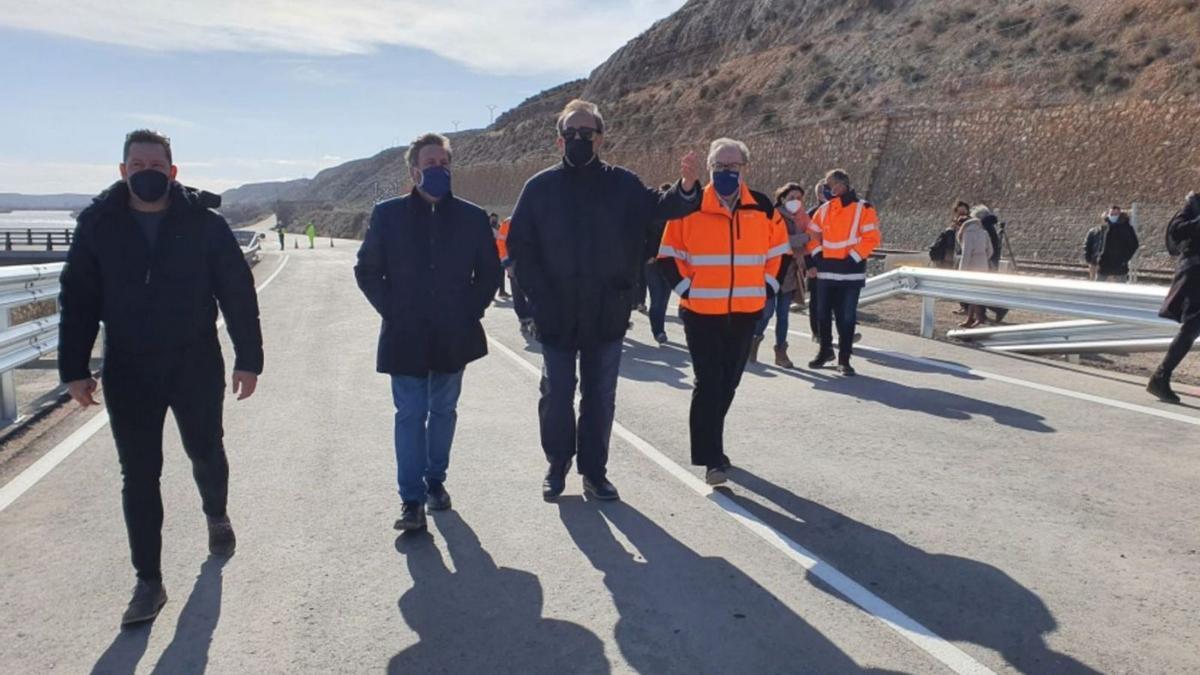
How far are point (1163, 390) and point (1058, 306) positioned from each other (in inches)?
108

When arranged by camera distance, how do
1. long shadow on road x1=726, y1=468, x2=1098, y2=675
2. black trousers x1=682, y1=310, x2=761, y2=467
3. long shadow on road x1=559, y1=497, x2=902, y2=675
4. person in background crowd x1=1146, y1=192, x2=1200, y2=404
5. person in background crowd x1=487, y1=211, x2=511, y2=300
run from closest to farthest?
long shadow on road x1=559, y1=497, x2=902, y2=675
long shadow on road x1=726, y1=468, x2=1098, y2=675
person in background crowd x1=487, y1=211, x2=511, y2=300
black trousers x1=682, y1=310, x2=761, y2=467
person in background crowd x1=1146, y1=192, x2=1200, y2=404

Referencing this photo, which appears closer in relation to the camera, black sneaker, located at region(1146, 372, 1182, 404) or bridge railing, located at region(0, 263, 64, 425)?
bridge railing, located at region(0, 263, 64, 425)

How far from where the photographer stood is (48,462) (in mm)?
6613

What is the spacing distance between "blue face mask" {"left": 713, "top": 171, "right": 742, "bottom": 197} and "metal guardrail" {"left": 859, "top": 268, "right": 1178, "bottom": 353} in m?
5.74

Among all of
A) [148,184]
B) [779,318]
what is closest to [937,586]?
[148,184]

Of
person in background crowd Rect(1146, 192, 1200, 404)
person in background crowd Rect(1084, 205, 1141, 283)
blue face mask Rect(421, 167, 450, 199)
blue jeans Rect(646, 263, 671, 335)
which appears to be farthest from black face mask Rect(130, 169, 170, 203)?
person in background crowd Rect(1084, 205, 1141, 283)

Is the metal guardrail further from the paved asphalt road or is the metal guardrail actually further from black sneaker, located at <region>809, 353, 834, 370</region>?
black sneaker, located at <region>809, 353, 834, 370</region>

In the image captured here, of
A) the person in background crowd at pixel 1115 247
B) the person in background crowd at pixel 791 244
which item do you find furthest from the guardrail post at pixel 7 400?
the person in background crowd at pixel 1115 247

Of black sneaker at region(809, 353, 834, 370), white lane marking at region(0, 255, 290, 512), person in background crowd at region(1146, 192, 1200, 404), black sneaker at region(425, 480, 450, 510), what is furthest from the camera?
black sneaker at region(809, 353, 834, 370)

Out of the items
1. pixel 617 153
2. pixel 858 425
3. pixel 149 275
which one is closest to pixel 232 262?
pixel 149 275

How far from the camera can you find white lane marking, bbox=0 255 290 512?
5891mm

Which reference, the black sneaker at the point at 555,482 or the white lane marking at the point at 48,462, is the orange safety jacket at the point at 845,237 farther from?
the white lane marking at the point at 48,462

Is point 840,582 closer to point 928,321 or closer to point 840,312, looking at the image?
point 840,312

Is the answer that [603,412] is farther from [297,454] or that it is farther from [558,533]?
[297,454]
